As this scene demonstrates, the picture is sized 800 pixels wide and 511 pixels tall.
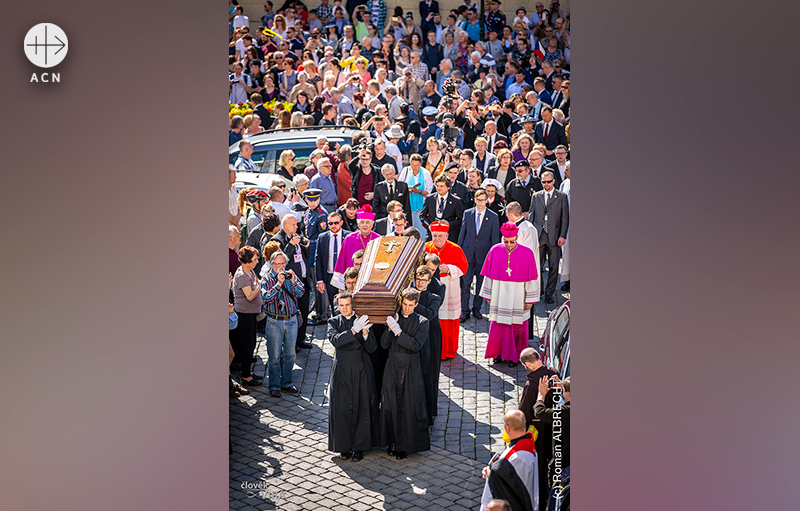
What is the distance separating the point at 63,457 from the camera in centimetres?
426

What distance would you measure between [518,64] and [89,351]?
49.2ft

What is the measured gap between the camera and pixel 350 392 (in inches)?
316

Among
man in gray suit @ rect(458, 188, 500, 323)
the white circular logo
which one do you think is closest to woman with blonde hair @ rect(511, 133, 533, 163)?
man in gray suit @ rect(458, 188, 500, 323)

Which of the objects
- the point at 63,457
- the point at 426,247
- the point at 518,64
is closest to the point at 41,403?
the point at 63,457

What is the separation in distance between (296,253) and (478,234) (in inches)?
92.2

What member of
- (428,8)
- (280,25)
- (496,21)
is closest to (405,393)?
(280,25)

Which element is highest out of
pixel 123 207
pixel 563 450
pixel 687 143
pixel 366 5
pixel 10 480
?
pixel 366 5

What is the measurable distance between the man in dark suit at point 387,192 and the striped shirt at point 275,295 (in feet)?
9.25

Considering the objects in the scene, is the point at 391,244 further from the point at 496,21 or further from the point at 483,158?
the point at 496,21

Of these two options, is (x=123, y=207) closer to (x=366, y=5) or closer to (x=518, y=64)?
(x=518, y=64)

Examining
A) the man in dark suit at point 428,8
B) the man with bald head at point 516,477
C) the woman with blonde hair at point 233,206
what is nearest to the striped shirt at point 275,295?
the woman with blonde hair at point 233,206

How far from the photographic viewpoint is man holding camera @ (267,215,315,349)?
399 inches

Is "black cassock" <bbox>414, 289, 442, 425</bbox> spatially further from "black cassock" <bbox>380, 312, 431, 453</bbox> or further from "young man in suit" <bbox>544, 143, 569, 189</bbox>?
"young man in suit" <bbox>544, 143, 569, 189</bbox>

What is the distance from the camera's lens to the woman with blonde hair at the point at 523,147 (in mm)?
13047
